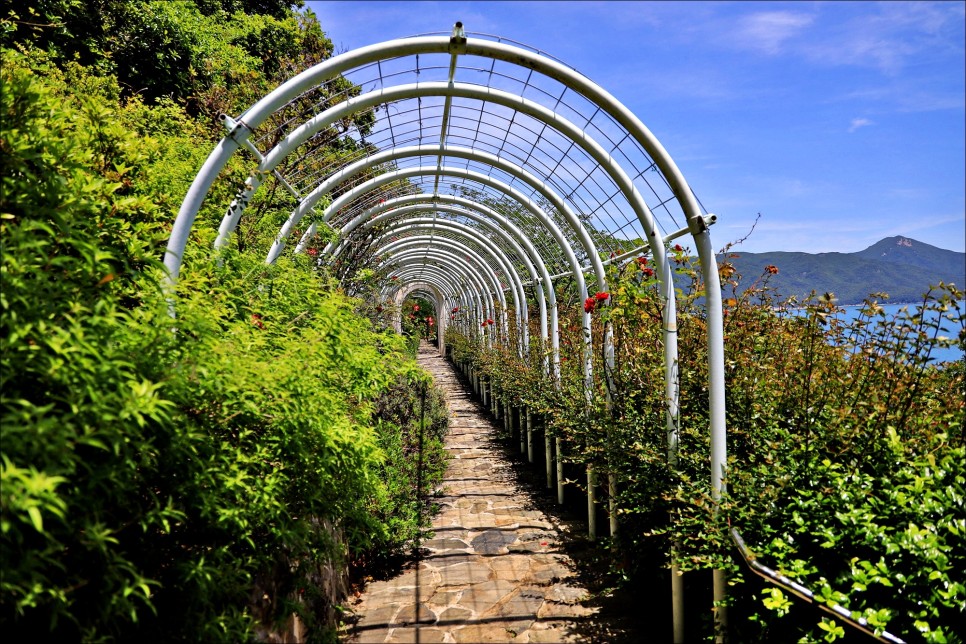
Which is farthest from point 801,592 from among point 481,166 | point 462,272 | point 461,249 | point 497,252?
point 462,272

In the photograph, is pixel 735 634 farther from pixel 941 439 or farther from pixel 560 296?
pixel 560 296

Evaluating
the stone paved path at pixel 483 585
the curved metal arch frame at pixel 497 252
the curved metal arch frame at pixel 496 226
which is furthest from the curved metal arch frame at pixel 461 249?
the stone paved path at pixel 483 585

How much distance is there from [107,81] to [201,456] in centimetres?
454

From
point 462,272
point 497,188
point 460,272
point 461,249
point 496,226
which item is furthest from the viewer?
point 460,272

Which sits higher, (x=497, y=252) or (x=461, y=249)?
(x=461, y=249)

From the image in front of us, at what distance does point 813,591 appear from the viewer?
2422 mm

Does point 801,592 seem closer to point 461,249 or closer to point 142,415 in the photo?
point 142,415

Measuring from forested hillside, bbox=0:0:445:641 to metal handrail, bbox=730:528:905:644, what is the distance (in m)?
1.99

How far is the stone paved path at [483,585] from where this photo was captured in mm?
4211

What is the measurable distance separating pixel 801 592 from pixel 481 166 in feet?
18.9

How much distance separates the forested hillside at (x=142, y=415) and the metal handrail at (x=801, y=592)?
78.3 inches

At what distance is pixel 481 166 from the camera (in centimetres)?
702

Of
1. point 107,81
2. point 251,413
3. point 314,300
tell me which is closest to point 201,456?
point 251,413

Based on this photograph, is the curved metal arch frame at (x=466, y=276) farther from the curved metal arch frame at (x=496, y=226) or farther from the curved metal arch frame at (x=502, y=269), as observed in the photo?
the curved metal arch frame at (x=496, y=226)
